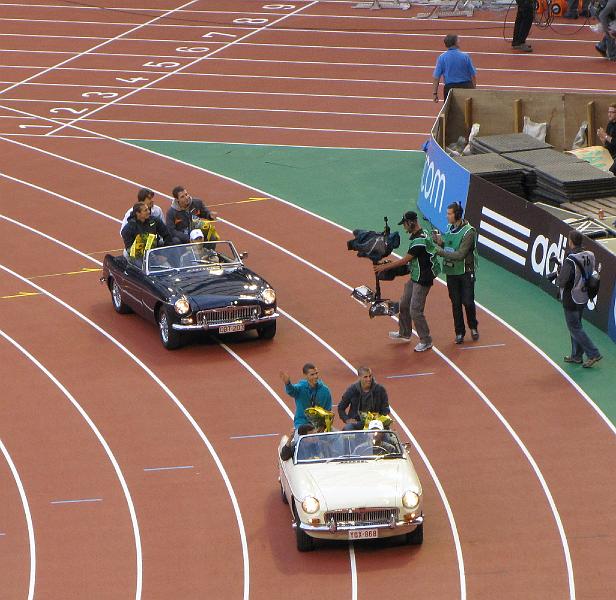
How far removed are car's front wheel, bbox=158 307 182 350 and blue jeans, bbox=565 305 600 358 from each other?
523 centimetres

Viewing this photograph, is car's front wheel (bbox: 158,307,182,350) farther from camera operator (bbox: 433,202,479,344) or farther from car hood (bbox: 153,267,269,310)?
camera operator (bbox: 433,202,479,344)

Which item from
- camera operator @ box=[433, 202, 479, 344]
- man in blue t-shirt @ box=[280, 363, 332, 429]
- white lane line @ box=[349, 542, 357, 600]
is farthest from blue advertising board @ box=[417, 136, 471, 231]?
white lane line @ box=[349, 542, 357, 600]

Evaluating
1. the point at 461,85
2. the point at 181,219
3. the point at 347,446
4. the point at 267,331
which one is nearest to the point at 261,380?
the point at 267,331

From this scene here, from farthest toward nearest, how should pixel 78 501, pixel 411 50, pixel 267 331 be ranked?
pixel 411 50 < pixel 267 331 < pixel 78 501

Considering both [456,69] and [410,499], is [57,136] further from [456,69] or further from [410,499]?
[410,499]

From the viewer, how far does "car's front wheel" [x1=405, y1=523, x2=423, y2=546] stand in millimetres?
14922

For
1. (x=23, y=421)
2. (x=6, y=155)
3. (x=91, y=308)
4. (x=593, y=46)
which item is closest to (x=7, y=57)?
(x=6, y=155)

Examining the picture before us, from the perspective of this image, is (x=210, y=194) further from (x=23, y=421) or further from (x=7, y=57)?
(x=7, y=57)

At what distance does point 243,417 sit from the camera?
18.3m

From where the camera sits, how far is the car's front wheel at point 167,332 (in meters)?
20.2

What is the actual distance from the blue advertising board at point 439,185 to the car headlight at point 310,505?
10231 mm

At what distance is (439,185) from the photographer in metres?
25.0

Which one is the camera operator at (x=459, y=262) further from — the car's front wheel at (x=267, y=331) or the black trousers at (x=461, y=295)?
the car's front wheel at (x=267, y=331)

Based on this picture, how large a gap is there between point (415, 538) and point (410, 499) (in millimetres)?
550
